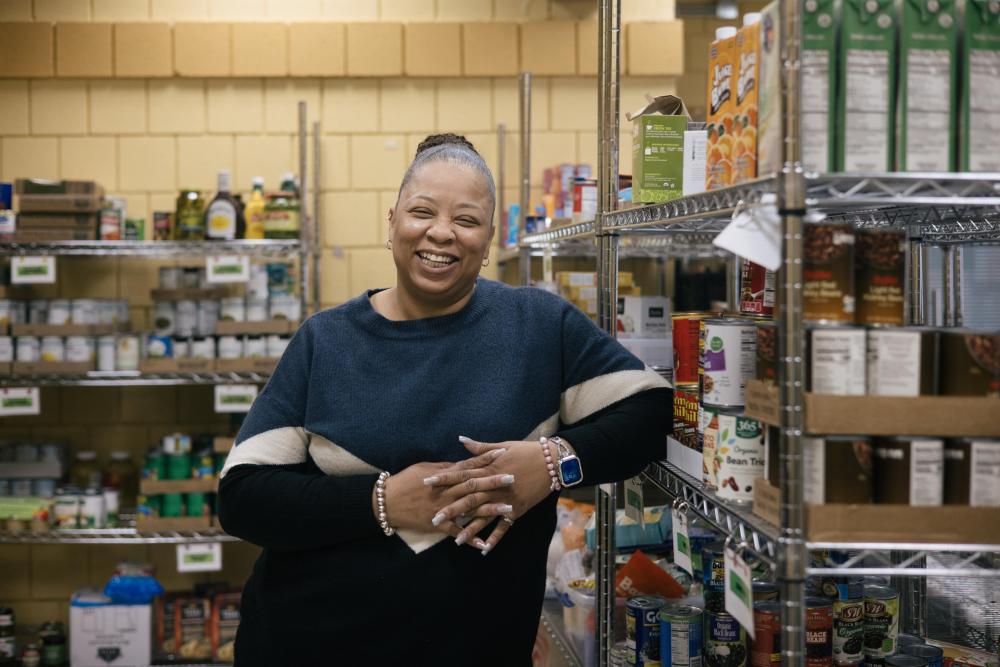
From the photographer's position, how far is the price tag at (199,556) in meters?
4.14

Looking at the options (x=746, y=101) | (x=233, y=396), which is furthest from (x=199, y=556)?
(x=746, y=101)

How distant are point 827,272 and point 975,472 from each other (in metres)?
0.35

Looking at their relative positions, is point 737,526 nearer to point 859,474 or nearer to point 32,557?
point 859,474

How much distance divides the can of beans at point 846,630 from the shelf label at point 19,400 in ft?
10.7

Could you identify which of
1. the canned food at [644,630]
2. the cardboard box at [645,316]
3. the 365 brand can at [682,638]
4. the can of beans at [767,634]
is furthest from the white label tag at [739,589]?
the cardboard box at [645,316]

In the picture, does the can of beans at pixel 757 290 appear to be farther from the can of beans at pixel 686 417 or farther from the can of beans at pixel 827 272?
the can of beans at pixel 827 272

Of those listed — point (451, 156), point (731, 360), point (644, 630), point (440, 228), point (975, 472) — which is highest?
point (451, 156)

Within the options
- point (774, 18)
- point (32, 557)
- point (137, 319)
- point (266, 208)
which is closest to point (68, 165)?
point (137, 319)

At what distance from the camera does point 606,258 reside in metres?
2.47

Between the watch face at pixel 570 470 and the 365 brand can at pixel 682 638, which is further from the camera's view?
the 365 brand can at pixel 682 638

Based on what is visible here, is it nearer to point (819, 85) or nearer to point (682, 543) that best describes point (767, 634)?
point (682, 543)

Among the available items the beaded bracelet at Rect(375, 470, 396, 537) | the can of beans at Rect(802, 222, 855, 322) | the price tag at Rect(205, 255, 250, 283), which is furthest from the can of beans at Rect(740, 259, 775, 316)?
the price tag at Rect(205, 255, 250, 283)

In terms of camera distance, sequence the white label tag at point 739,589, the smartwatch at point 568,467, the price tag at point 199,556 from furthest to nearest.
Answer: the price tag at point 199,556, the smartwatch at point 568,467, the white label tag at point 739,589

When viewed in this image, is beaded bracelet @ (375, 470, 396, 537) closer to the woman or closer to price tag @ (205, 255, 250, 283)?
the woman
